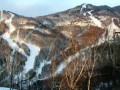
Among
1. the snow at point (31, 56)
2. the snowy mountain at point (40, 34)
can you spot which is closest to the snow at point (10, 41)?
the snowy mountain at point (40, 34)

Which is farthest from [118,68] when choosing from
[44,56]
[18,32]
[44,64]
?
[18,32]

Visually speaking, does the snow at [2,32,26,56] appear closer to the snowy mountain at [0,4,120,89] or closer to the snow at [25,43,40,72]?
the snowy mountain at [0,4,120,89]

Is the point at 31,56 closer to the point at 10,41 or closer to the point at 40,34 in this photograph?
the point at 10,41

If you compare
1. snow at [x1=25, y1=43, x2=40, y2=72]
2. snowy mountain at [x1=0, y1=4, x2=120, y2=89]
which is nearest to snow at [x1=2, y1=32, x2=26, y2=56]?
snowy mountain at [x1=0, y1=4, x2=120, y2=89]

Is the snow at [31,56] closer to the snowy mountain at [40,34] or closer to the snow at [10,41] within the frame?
the snowy mountain at [40,34]

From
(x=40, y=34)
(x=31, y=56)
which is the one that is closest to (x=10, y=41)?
(x=31, y=56)

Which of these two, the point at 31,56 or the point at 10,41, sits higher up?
the point at 10,41

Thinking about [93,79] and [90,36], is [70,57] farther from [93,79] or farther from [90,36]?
[93,79]

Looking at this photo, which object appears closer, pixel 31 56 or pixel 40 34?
pixel 31 56

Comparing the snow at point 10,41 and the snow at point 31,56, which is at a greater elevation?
the snow at point 10,41

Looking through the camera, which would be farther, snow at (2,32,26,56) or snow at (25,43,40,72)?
snow at (2,32,26,56)

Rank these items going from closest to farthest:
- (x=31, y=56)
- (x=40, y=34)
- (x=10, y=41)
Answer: (x=31, y=56) < (x=10, y=41) < (x=40, y=34)

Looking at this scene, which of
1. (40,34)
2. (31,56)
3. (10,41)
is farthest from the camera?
(40,34)

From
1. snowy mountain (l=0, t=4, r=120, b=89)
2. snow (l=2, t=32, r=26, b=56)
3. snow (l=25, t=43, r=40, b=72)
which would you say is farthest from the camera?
snow (l=2, t=32, r=26, b=56)
